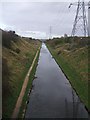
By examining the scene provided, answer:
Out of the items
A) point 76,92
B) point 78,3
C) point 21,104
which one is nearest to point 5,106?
point 21,104

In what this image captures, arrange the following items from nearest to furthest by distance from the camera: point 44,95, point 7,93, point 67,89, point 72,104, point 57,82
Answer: point 72,104 → point 7,93 → point 44,95 → point 67,89 → point 57,82

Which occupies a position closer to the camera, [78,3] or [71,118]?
[71,118]

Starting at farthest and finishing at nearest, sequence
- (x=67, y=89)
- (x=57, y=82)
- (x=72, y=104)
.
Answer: (x=57, y=82)
(x=67, y=89)
(x=72, y=104)

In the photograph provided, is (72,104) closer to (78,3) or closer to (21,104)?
(21,104)

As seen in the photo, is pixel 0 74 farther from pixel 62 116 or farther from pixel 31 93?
pixel 62 116

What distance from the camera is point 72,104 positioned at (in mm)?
12883

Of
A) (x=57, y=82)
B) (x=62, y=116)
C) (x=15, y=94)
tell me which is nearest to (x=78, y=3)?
(x=57, y=82)

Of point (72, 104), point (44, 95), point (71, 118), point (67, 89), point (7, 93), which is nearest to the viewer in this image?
point (71, 118)

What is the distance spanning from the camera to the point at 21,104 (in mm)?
12578

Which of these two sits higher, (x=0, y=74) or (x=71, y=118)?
(x=0, y=74)

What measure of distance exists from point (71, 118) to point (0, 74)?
17.5 feet

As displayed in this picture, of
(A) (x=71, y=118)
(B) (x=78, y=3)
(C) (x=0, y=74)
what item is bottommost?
(A) (x=71, y=118)

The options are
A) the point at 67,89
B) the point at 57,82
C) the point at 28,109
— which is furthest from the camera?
the point at 57,82

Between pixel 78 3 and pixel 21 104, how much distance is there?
3090 centimetres
